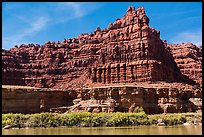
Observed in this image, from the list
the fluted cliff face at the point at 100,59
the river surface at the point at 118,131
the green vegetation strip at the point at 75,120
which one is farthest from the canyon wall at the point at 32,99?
the fluted cliff face at the point at 100,59

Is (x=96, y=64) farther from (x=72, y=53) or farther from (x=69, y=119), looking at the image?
(x=69, y=119)

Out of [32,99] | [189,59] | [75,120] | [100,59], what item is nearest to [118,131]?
[75,120]

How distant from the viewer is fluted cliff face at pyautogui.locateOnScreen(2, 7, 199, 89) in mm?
96875

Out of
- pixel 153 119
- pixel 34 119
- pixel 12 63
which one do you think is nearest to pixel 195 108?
pixel 153 119

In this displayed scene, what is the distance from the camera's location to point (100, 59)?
10725cm

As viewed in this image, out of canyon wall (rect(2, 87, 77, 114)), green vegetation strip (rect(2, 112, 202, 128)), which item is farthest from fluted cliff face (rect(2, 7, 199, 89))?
green vegetation strip (rect(2, 112, 202, 128))

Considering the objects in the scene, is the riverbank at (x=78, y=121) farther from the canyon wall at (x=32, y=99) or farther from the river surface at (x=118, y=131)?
the canyon wall at (x=32, y=99)

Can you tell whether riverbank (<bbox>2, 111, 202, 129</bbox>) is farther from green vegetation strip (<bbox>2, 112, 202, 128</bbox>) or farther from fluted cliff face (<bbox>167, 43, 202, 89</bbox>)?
fluted cliff face (<bbox>167, 43, 202, 89</bbox>)

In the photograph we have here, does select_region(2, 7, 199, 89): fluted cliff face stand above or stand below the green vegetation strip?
above

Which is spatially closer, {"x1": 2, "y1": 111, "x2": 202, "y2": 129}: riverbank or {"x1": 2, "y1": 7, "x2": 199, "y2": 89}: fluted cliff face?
{"x1": 2, "y1": 111, "x2": 202, "y2": 129}: riverbank

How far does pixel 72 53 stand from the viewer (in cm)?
12569

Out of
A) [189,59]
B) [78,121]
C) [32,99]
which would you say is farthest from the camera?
[189,59]

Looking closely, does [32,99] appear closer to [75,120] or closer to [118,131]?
[75,120]

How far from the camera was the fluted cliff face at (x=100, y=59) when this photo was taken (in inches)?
3814
